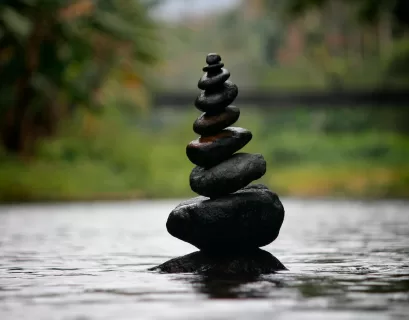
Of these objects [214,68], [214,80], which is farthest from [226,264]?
[214,68]

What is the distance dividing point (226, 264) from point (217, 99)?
2592mm

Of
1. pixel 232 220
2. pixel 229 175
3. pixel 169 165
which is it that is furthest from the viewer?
pixel 169 165

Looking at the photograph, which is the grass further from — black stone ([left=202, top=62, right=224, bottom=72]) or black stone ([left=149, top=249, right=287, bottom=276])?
black stone ([left=149, top=249, right=287, bottom=276])

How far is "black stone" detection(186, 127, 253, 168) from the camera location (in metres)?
16.1

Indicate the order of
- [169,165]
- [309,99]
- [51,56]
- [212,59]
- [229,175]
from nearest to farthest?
[229,175] < [212,59] < [51,56] < [169,165] < [309,99]

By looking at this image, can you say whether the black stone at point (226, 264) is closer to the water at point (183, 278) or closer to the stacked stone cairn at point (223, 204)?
the stacked stone cairn at point (223, 204)

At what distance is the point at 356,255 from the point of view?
751 inches

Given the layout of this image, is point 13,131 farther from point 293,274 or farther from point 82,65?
point 293,274

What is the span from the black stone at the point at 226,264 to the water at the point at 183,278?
34 centimetres

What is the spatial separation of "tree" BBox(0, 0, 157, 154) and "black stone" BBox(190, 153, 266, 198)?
29.6 m

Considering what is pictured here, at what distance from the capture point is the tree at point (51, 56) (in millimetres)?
48062

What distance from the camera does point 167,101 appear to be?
61.1 meters

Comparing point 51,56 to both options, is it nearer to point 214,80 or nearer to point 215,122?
point 214,80

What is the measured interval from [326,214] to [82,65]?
21.2 m
